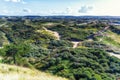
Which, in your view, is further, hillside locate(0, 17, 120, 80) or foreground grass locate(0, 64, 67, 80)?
hillside locate(0, 17, 120, 80)

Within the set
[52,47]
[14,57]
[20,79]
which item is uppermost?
[20,79]

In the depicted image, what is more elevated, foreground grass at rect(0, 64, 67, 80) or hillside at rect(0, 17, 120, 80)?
foreground grass at rect(0, 64, 67, 80)

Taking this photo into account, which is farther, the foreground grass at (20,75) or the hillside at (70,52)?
the hillside at (70,52)

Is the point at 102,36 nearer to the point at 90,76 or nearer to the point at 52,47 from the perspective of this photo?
the point at 52,47

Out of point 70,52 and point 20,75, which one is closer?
point 20,75

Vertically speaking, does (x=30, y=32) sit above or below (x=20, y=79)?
below

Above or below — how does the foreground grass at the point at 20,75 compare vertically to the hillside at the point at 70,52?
above

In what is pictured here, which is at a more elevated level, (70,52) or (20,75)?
(20,75)

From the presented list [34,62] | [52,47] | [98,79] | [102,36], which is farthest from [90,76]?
[102,36]
